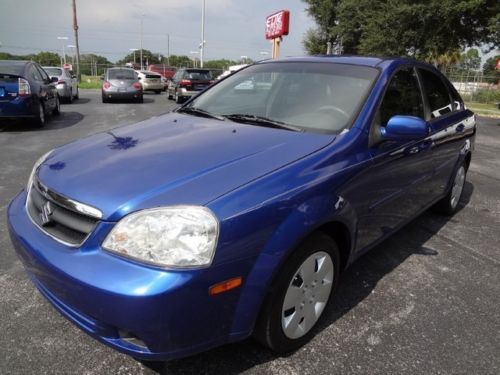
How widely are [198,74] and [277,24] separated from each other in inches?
181

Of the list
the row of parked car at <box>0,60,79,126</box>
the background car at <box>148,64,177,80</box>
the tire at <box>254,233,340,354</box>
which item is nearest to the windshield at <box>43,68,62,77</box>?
the row of parked car at <box>0,60,79,126</box>

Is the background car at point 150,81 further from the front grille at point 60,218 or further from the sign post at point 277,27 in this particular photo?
the front grille at point 60,218

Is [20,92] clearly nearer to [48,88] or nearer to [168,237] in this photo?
[48,88]

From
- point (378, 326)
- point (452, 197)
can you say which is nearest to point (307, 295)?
point (378, 326)

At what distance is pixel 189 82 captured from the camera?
16984mm

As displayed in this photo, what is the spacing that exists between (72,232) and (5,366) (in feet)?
2.68

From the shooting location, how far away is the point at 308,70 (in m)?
3.33

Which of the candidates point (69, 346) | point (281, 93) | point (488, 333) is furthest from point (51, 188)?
point (488, 333)

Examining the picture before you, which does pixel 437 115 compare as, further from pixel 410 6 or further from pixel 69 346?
pixel 410 6

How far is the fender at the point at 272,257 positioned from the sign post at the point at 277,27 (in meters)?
17.8

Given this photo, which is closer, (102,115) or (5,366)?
(5,366)

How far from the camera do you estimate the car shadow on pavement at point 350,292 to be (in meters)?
2.26

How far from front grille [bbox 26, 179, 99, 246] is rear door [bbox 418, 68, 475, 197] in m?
2.78

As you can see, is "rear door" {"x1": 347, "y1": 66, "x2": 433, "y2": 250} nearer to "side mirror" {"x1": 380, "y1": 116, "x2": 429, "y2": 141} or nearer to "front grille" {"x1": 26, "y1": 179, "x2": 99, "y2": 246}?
"side mirror" {"x1": 380, "y1": 116, "x2": 429, "y2": 141}
